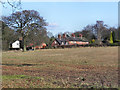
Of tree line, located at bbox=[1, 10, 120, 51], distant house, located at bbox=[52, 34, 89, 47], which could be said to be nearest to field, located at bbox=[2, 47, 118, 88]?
tree line, located at bbox=[1, 10, 120, 51]

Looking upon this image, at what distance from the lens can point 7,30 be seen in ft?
187

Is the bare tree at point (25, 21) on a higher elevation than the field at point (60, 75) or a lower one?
higher

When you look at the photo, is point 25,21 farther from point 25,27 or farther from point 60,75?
point 60,75

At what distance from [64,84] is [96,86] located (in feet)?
4.16

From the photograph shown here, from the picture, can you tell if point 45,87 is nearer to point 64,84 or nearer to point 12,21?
point 64,84

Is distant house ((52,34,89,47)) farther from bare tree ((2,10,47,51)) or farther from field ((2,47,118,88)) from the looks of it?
field ((2,47,118,88))

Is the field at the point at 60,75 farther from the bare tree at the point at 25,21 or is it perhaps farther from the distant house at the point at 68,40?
the distant house at the point at 68,40

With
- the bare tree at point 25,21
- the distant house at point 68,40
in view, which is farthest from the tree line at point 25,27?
the distant house at point 68,40

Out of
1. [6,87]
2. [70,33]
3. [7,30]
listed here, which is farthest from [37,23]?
[70,33]

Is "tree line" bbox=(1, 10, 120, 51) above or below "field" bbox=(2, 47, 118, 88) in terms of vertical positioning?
above

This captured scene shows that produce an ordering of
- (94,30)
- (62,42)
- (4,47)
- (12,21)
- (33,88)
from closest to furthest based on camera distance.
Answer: (33,88) → (12,21) → (4,47) → (94,30) → (62,42)

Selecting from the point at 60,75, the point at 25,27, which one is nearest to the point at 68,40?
the point at 25,27

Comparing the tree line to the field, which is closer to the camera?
the field

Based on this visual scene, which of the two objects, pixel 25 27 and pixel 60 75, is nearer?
pixel 60 75
